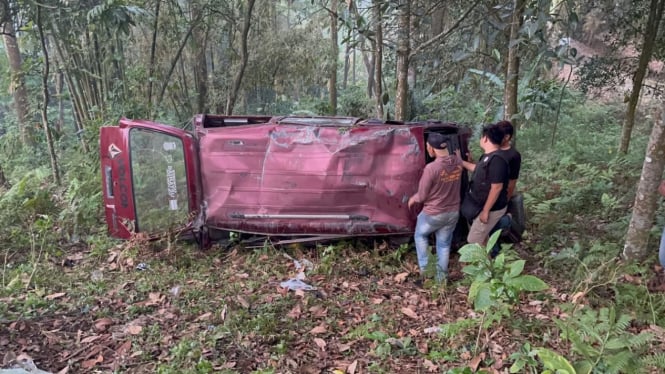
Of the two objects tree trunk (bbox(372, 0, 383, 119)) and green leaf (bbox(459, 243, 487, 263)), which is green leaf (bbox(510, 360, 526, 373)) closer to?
green leaf (bbox(459, 243, 487, 263))

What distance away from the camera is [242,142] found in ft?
16.2

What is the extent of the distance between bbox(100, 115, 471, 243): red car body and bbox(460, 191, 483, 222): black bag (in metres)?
0.53

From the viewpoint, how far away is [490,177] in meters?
4.21

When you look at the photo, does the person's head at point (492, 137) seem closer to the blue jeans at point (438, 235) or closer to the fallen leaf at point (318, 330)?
the blue jeans at point (438, 235)

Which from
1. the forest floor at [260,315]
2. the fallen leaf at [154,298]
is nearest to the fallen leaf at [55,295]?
the forest floor at [260,315]

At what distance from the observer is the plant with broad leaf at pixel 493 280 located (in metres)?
3.30

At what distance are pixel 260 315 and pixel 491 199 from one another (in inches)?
90.5

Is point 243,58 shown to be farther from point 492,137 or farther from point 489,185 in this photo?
point 489,185

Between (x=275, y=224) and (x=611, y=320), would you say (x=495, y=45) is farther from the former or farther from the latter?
(x=611, y=320)

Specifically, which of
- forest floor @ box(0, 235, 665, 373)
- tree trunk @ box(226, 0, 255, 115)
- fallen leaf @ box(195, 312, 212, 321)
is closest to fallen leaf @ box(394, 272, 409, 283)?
forest floor @ box(0, 235, 665, 373)

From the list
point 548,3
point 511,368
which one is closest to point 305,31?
point 548,3

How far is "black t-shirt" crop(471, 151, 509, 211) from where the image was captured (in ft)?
13.6

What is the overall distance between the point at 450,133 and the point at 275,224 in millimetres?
2126

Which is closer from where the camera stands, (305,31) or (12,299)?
(12,299)
